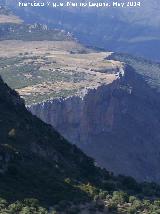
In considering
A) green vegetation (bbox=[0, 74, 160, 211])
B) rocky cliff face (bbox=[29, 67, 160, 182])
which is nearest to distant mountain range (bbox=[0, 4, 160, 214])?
green vegetation (bbox=[0, 74, 160, 211])

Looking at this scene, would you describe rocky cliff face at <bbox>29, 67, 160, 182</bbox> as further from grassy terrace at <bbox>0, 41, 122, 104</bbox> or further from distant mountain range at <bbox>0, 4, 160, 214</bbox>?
grassy terrace at <bbox>0, 41, 122, 104</bbox>

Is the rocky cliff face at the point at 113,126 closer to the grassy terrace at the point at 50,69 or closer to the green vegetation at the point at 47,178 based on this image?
the grassy terrace at the point at 50,69

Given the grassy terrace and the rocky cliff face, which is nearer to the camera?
the rocky cliff face

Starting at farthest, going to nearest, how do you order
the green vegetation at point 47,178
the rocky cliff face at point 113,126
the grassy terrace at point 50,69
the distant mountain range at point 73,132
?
the grassy terrace at point 50,69 → the rocky cliff face at point 113,126 → the distant mountain range at point 73,132 → the green vegetation at point 47,178

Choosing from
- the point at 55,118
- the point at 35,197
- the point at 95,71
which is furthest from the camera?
the point at 95,71

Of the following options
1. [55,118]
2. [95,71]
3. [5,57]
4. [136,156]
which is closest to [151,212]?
[55,118]

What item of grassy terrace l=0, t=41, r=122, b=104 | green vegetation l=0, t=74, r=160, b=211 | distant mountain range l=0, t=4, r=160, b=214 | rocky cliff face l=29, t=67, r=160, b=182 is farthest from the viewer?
grassy terrace l=0, t=41, r=122, b=104

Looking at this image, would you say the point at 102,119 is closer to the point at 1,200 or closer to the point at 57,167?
the point at 57,167

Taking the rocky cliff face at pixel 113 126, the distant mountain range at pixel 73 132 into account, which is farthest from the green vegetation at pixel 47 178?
the rocky cliff face at pixel 113 126
